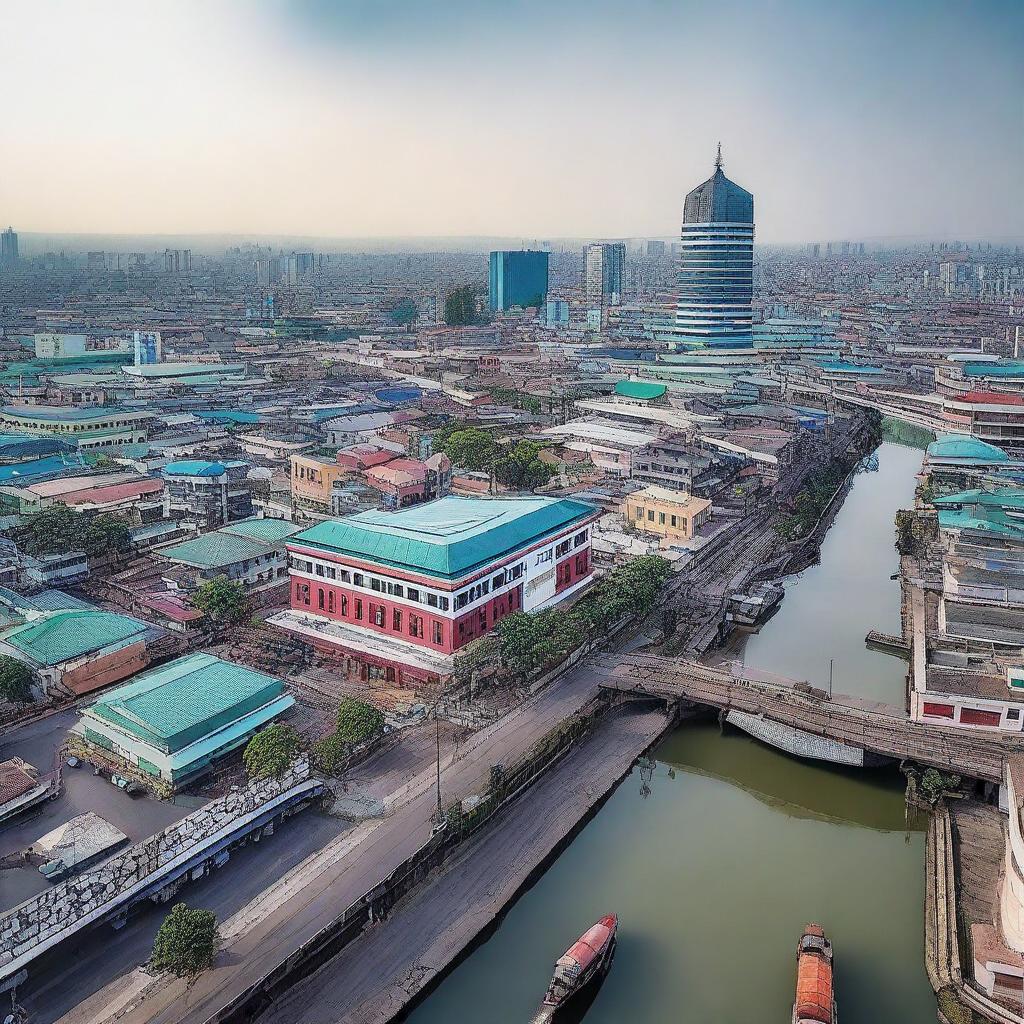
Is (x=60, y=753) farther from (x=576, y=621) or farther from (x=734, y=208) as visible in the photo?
(x=734, y=208)

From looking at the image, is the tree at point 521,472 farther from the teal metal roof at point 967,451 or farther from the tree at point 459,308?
the tree at point 459,308

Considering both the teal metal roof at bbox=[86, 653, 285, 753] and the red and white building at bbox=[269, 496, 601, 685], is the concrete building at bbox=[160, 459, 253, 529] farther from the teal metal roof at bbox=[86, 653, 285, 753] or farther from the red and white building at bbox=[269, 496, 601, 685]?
the teal metal roof at bbox=[86, 653, 285, 753]

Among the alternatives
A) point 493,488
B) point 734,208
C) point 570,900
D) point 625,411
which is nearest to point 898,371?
point 734,208

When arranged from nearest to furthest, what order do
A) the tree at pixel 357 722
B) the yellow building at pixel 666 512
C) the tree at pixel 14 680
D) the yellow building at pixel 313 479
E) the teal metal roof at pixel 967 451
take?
the tree at pixel 357 722
the tree at pixel 14 680
the yellow building at pixel 666 512
the yellow building at pixel 313 479
the teal metal roof at pixel 967 451

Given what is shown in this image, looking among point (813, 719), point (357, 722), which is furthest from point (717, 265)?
point (357, 722)

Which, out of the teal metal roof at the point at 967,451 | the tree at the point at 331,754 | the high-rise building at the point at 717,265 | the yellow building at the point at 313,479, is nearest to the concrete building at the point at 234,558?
the yellow building at the point at 313,479

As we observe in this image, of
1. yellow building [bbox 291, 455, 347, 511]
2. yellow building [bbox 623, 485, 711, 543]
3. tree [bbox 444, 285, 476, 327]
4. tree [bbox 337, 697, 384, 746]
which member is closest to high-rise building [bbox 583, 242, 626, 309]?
tree [bbox 444, 285, 476, 327]
